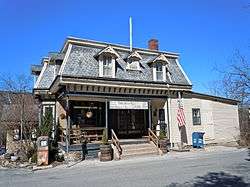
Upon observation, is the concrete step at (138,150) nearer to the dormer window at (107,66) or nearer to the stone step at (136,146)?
the stone step at (136,146)

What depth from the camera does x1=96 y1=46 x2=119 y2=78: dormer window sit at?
20.6 m

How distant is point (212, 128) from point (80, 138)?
39.9 feet

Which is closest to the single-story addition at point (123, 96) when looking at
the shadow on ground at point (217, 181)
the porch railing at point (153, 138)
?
the porch railing at point (153, 138)

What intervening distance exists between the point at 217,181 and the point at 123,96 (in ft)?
38.5

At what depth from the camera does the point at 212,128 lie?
24969 millimetres

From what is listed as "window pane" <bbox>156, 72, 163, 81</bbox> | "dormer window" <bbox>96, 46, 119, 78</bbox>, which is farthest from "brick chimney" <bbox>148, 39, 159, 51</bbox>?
Answer: "dormer window" <bbox>96, 46, 119, 78</bbox>

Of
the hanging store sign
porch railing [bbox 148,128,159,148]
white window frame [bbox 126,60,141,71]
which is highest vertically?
white window frame [bbox 126,60,141,71]

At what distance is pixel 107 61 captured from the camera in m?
21.2

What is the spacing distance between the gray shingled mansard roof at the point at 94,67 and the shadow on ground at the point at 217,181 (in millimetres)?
10949

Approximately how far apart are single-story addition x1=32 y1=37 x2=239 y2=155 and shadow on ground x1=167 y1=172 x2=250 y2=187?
9633mm

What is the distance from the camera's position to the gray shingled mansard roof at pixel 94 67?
Result: 19814 mm

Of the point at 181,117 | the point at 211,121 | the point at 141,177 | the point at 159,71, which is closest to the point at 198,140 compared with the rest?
the point at 211,121

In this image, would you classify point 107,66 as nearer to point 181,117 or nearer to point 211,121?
point 181,117

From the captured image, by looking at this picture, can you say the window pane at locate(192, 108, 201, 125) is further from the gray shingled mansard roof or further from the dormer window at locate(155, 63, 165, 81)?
the dormer window at locate(155, 63, 165, 81)
